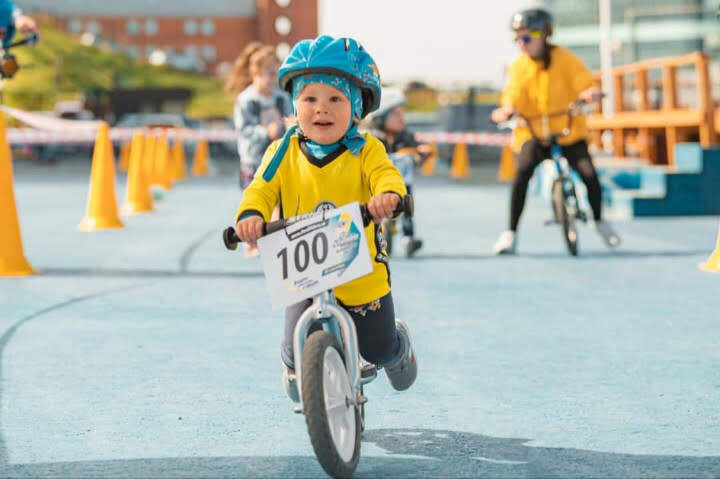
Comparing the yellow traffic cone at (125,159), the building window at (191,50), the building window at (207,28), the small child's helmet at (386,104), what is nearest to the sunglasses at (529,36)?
the small child's helmet at (386,104)

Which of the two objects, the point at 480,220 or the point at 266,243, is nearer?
the point at 266,243

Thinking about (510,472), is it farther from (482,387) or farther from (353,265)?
(482,387)

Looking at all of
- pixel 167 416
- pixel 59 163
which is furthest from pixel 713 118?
pixel 59 163

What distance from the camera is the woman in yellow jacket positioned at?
424 inches

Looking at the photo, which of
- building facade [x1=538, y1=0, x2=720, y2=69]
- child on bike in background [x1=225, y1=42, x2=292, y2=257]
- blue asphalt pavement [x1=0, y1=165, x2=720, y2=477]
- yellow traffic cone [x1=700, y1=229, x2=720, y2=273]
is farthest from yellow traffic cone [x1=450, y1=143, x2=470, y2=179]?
building facade [x1=538, y1=0, x2=720, y2=69]

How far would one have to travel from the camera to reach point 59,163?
3878 cm

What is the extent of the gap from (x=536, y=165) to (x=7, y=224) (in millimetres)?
4374

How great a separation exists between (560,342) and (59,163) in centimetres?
3347

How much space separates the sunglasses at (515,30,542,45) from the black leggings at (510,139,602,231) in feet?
2.82

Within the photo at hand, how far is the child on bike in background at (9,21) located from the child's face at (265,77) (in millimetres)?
1888

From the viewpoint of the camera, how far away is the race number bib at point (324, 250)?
4172 millimetres

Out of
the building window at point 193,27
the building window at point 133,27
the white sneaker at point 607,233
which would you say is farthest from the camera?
the building window at point 193,27

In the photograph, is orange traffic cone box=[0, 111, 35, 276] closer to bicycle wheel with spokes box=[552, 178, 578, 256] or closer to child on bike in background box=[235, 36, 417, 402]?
bicycle wheel with spokes box=[552, 178, 578, 256]

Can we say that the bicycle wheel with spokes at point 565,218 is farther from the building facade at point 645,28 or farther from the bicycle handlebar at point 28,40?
the building facade at point 645,28
